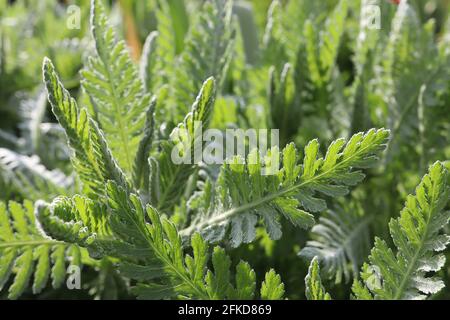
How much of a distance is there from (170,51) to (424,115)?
33cm

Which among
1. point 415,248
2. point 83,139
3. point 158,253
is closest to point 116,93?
point 83,139

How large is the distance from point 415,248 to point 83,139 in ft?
1.00

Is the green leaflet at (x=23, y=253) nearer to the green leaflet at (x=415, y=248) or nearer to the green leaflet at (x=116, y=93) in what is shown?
the green leaflet at (x=116, y=93)

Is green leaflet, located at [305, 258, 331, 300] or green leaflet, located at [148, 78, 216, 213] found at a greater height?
green leaflet, located at [148, 78, 216, 213]

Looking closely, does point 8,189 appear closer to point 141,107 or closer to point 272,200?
point 141,107

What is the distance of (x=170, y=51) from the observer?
80 cm

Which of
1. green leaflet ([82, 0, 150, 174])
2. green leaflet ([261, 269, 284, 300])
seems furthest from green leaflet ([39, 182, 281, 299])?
green leaflet ([82, 0, 150, 174])

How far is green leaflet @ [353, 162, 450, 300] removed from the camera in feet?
1.68

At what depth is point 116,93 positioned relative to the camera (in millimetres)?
621

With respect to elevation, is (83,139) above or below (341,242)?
above

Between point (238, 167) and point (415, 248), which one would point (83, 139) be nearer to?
point (238, 167)

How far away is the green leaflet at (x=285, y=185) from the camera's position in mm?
514

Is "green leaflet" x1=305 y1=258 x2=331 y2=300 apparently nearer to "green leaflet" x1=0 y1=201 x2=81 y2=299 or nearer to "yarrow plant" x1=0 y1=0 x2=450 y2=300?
"yarrow plant" x1=0 y1=0 x2=450 y2=300
